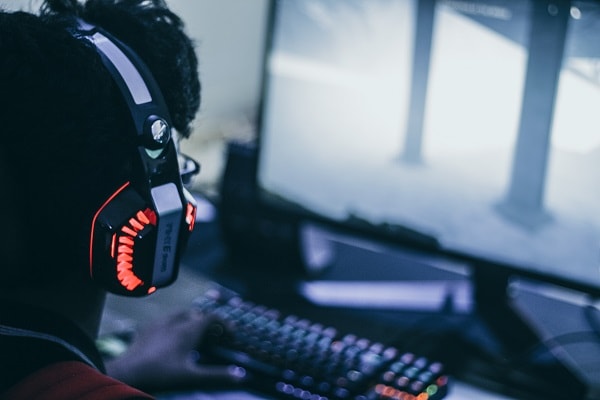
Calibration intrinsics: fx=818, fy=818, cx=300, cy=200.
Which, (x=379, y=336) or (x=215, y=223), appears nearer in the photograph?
(x=379, y=336)

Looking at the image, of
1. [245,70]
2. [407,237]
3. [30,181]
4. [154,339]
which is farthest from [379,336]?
[245,70]

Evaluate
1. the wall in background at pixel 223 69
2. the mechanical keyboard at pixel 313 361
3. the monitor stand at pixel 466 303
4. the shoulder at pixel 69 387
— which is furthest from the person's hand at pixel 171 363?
the wall in background at pixel 223 69

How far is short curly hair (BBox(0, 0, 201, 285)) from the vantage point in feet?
2.13

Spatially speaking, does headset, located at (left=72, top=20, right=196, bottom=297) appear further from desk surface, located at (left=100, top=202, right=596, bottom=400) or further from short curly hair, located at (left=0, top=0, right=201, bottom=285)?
desk surface, located at (left=100, top=202, right=596, bottom=400)

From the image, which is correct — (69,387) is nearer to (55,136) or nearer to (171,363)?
(55,136)

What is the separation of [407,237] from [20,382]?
68 cm

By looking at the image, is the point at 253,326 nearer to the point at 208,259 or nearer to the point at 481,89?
the point at 208,259

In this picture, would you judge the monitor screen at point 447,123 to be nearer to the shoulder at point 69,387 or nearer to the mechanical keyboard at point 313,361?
the mechanical keyboard at point 313,361

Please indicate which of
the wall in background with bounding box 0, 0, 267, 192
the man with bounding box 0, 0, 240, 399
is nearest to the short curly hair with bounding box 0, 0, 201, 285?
the man with bounding box 0, 0, 240, 399

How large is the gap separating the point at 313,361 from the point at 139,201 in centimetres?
38

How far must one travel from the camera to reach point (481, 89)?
1065mm

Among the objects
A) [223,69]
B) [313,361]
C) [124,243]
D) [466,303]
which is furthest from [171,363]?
[223,69]

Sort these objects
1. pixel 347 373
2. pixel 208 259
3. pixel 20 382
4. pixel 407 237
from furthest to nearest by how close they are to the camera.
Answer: pixel 208 259 < pixel 407 237 < pixel 347 373 < pixel 20 382

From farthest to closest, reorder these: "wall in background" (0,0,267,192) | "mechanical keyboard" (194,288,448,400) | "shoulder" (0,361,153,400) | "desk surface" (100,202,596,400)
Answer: "wall in background" (0,0,267,192) < "desk surface" (100,202,596,400) < "mechanical keyboard" (194,288,448,400) < "shoulder" (0,361,153,400)
